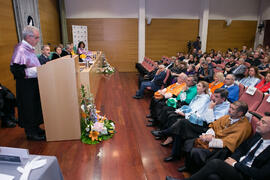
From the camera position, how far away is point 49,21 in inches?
304

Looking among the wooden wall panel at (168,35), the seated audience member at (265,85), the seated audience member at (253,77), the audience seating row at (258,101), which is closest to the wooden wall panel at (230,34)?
the wooden wall panel at (168,35)

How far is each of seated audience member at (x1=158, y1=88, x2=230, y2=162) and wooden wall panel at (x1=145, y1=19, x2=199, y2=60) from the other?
8.45 meters

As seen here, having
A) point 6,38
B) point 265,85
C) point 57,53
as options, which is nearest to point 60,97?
point 6,38

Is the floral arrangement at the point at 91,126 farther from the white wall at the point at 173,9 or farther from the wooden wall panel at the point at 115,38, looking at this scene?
the white wall at the point at 173,9

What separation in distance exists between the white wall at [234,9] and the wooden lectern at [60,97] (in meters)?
10.2

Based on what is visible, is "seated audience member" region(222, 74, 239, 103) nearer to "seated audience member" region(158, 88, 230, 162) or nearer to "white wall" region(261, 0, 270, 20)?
"seated audience member" region(158, 88, 230, 162)

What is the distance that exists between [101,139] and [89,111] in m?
0.49

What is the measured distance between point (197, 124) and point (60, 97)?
1969mm

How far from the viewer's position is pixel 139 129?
368 centimetres

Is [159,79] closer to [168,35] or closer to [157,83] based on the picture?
[157,83]

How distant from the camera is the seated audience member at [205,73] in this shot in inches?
219

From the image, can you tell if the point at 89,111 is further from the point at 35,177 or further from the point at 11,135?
the point at 35,177

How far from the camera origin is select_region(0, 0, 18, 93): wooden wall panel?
4303 millimetres

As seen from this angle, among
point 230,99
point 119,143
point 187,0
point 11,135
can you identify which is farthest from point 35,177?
point 187,0
